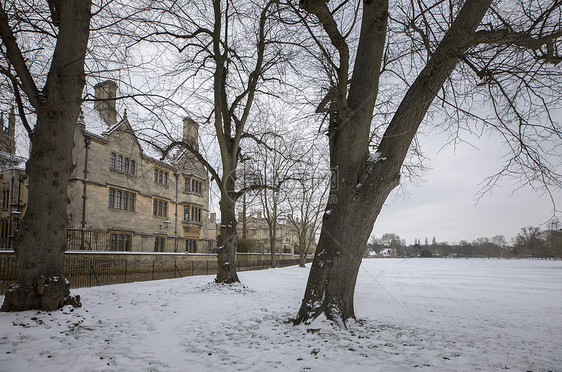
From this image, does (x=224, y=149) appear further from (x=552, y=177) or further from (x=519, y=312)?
(x=519, y=312)

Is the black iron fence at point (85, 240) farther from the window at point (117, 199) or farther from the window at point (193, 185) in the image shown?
the window at point (193, 185)

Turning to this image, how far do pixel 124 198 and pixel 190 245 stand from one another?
33.6ft

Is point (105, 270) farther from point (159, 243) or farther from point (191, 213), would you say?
point (191, 213)

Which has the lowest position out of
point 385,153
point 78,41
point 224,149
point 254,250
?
point 254,250

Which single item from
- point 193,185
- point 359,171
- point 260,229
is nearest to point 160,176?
point 193,185

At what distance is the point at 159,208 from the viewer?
31.0 metres

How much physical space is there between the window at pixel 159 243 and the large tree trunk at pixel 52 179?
24709 mm

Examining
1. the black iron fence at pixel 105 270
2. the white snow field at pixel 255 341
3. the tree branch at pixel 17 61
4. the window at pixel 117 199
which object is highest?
the tree branch at pixel 17 61

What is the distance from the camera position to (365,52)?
Result: 613 cm

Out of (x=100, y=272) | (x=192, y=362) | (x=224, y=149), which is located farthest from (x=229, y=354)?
(x=100, y=272)

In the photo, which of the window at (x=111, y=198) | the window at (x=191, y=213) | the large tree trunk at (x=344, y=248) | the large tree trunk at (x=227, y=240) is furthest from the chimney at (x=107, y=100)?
the window at (x=191, y=213)

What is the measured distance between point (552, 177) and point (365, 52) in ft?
13.0

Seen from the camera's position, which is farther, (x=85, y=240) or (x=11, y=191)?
(x=11, y=191)

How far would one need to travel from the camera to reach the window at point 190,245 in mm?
34394
